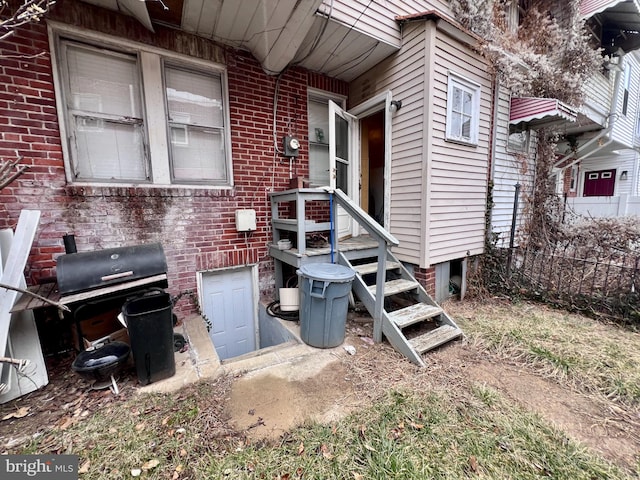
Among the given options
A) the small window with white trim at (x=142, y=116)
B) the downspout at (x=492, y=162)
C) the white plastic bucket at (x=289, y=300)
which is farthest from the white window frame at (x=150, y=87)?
the downspout at (x=492, y=162)

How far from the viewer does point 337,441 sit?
175cm

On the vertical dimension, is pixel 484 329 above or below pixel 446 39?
below

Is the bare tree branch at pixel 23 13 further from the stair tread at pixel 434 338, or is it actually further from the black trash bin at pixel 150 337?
the stair tread at pixel 434 338

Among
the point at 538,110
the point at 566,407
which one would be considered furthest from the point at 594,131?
the point at 566,407

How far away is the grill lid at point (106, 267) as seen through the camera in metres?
2.16

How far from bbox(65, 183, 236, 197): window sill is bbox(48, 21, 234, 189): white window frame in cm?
3

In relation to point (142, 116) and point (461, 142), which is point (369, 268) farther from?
point (142, 116)

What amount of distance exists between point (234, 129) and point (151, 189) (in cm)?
134

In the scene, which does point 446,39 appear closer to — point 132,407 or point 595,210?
point 132,407

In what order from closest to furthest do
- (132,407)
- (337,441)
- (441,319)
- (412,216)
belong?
(337,441), (132,407), (441,319), (412,216)

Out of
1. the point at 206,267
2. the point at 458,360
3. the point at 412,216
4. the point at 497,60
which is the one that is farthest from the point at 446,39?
the point at 206,267

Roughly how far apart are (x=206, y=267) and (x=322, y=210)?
6.85 feet

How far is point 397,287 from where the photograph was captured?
3.35 meters

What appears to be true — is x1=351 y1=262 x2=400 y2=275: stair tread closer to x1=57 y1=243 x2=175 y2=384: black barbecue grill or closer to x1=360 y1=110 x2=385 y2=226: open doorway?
x1=360 y1=110 x2=385 y2=226: open doorway
